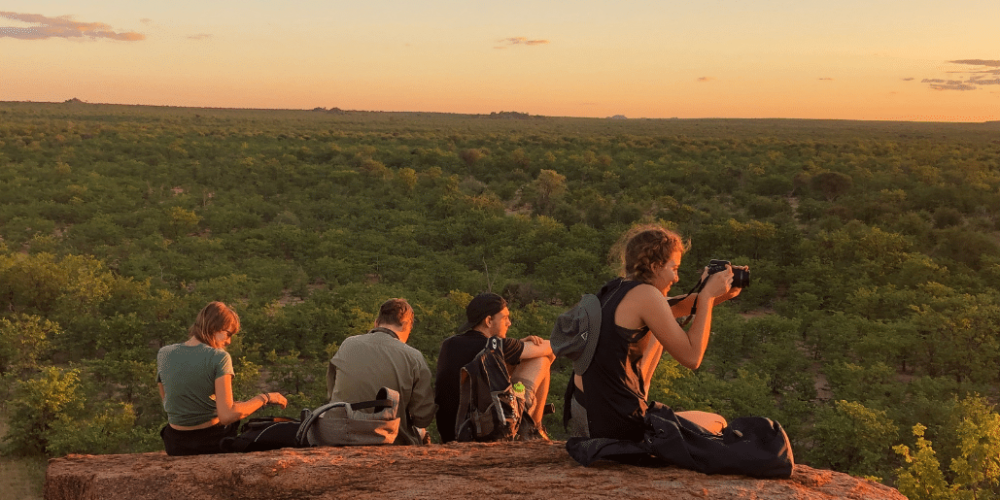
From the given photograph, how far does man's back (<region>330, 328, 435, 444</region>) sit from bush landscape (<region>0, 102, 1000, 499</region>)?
152 inches

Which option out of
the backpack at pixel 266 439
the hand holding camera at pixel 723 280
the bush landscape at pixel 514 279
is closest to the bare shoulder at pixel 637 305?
the hand holding camera at pixel 723 280

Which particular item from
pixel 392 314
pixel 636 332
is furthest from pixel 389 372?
pixel 636 332

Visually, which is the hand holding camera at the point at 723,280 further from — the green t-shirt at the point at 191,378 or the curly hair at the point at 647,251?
Answer: the green t-shirt at the point at 191,378

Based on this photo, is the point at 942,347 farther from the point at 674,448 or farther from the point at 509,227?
the point at 509,227

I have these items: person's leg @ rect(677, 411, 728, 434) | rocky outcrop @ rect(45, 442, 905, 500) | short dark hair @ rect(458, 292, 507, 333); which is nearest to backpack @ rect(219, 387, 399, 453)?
rocky outcrop @ rect(45, 442, 905, 500)

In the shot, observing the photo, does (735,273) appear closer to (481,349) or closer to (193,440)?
(481,349)

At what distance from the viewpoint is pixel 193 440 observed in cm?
380

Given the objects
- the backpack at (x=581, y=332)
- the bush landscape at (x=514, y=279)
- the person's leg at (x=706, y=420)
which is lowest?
the bush landscape at (x=514, y=279)

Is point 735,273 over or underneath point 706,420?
over

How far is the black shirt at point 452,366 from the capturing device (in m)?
4.12

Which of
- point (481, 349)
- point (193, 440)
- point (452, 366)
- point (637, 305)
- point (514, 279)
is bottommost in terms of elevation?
point (514, 279)

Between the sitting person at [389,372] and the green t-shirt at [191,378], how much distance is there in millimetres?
602

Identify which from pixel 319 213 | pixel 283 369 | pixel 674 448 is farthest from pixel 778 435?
pixel 319 213

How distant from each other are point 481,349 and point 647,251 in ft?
4.90
